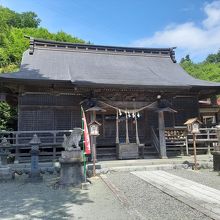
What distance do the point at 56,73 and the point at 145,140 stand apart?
560cm

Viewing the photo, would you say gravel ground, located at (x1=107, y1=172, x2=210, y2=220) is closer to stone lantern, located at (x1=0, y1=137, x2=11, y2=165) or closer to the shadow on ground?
the shadow on ground

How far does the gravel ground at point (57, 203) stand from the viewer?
5.32 m

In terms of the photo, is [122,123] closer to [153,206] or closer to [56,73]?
[56,73]

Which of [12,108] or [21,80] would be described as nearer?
[21,80]

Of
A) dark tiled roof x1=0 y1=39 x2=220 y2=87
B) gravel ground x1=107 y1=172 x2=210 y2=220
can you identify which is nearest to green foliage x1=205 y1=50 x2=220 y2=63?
dark tiled roof x1=0 y1=39 x2=220 y2=87

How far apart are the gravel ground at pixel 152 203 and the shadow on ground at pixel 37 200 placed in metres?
1.13

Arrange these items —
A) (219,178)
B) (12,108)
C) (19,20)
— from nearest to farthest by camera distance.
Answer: (219,178)
(12,108)
(19,20)

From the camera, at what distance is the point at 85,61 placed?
16844mm

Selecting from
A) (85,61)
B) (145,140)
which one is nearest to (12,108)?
(85,61)

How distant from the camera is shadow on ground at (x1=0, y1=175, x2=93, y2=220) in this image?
5.39 meters

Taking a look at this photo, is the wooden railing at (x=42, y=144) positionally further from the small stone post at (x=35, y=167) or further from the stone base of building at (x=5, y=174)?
the stone base of building at (x=5, y=174)

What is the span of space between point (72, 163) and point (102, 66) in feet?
28.5

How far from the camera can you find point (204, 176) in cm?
952

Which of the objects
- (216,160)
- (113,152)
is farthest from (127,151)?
(216,160)
